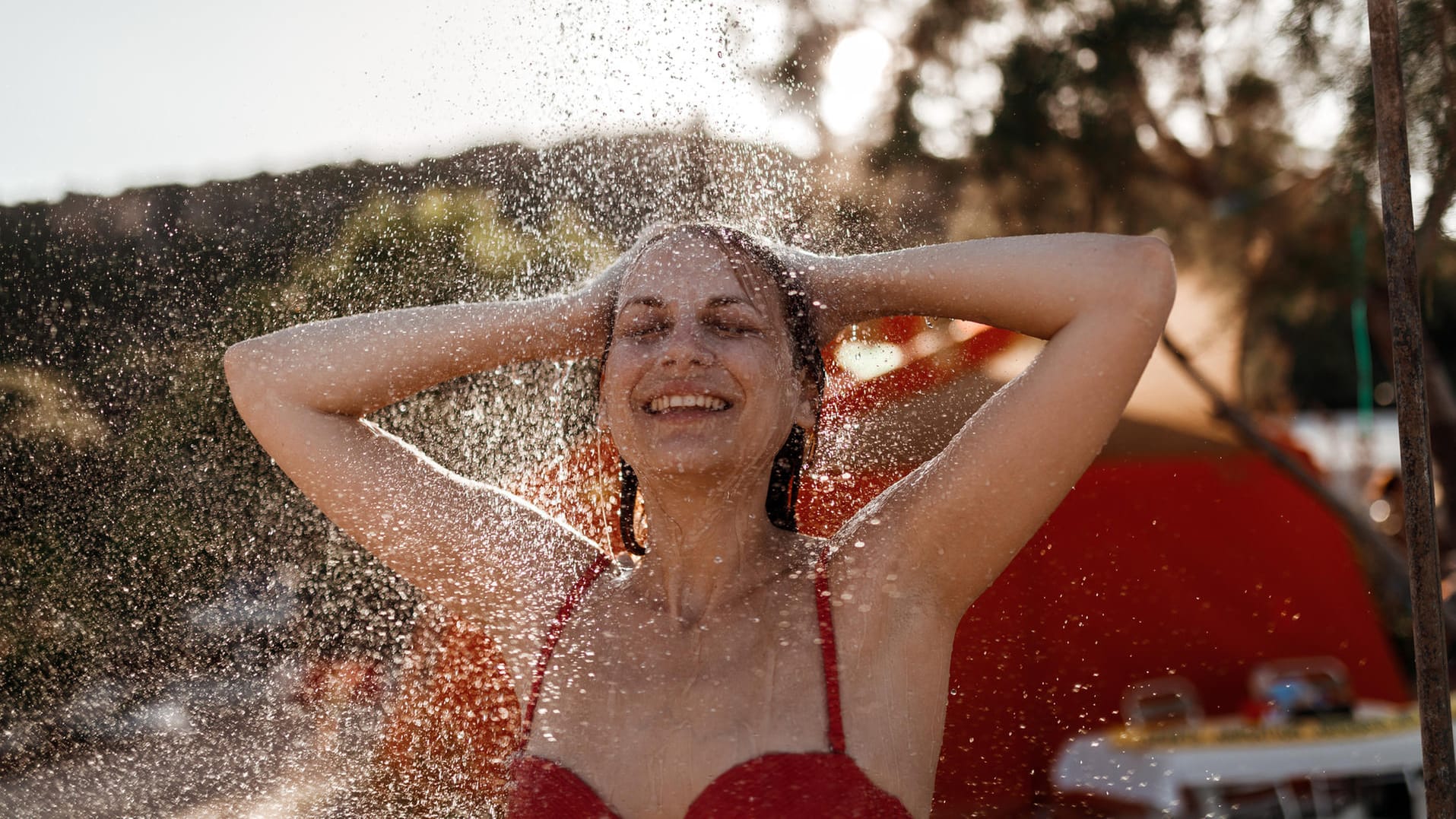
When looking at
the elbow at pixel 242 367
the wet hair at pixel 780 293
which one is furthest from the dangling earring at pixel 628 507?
the elbow at pixel 242 367

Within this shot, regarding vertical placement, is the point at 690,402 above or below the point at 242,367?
below

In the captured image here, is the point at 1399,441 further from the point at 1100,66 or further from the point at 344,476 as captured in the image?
the point at 1100,66

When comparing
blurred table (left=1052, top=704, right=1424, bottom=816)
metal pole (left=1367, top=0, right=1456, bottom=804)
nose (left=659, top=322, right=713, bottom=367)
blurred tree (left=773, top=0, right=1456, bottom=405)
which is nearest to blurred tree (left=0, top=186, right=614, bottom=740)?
blurred tree (left=773, top=0, right=1456, bottom=405)

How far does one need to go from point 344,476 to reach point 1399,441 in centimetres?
134

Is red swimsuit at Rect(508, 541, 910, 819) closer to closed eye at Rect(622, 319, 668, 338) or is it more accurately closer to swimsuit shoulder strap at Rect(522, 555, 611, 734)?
swimsuit shoulder strap at Rect(522, 555, 611, 734)

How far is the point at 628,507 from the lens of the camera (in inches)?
73.1

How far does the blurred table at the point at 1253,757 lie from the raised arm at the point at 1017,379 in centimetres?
272

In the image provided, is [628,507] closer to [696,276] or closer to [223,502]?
[696,276]

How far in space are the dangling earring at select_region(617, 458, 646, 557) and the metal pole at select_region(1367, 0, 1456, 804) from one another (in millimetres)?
1027

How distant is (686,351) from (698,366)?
3 cm

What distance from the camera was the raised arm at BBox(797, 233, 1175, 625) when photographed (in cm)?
144

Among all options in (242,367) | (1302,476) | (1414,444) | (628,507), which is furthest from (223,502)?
(1302,476)

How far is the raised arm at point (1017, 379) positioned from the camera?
1442 mm

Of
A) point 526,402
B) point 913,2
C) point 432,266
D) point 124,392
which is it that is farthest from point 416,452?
point 913,2
